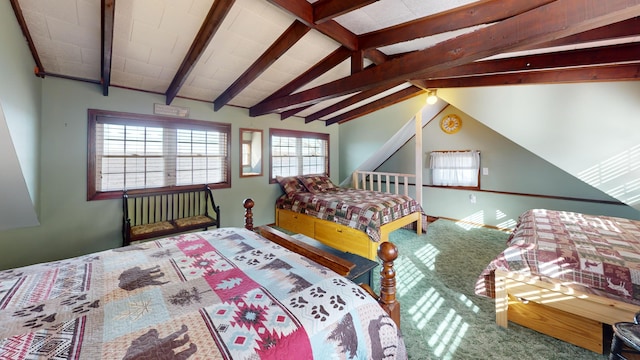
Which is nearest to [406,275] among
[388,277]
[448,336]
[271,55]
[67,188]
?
[448,336]

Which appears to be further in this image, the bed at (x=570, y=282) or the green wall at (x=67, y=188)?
the green wall at (x=67, y=188)

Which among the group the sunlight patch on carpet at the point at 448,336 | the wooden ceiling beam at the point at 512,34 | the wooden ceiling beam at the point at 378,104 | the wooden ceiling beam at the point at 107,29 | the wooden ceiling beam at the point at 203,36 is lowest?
the sunlight patch on carpet at the point at 448,336

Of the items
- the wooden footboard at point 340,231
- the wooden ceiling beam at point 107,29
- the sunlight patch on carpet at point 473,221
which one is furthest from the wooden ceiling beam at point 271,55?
the sunlight patch on carpet at point 473,221

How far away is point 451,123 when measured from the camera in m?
4.68

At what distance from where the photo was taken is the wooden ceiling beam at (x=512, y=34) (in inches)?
46.2

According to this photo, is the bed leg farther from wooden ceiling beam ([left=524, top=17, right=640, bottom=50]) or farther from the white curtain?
the white curtain

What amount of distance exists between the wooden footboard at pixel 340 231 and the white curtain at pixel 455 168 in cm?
136

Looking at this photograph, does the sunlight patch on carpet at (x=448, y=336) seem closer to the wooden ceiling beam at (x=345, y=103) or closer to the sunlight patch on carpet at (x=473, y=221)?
the sunlight patch on carpet at (x=473, y=221)

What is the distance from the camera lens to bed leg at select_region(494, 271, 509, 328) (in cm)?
183

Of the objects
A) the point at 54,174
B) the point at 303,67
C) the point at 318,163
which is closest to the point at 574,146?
the point at 303,67

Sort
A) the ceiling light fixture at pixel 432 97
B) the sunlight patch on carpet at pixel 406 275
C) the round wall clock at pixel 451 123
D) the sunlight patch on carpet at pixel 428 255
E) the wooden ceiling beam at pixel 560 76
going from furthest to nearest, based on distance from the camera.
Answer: the round wall clock at pixel 451 123, the ceiling light fixture at pixel 432 97, the sunlight patch on carpet at pixel 428 255, the sunlight patch on carpet at pixel 406 275, the wooden ceiling beam at pixel 560 76

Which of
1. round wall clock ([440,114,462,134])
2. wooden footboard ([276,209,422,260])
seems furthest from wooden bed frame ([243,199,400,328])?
round wall clock ([440,114,462,134])

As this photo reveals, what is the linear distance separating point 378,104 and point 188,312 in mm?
4305

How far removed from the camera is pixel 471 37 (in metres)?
1.62
